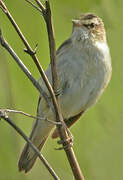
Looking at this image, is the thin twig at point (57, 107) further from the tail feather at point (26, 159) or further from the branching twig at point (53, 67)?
the tail feather at point (26, 159)

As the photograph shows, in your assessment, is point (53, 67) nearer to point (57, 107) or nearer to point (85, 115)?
point (57, 107)

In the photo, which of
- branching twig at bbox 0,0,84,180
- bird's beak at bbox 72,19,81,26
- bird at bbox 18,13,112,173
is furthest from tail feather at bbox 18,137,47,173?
bird's beak at bbox 72,19,81,26

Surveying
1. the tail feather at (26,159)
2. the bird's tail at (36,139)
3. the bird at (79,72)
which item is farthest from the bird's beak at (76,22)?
the tail feather at (26,159)

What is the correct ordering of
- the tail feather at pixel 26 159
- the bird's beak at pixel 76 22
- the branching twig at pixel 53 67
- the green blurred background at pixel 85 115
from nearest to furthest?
the branching twig at pixel 53 67
the green blurred background at pixel 85 115
the bird's beak at pixel 76 22
the tail feather at pixel 26 159

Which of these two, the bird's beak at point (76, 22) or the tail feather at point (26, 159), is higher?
the bird's beak at point (76, 22)

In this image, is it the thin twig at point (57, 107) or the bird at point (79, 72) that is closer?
the thin twig at point (57, 107)

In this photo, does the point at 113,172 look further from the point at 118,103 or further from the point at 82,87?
the point at 82,87

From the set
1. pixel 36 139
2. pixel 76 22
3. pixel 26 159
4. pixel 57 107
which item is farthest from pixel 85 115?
pixel 57 107

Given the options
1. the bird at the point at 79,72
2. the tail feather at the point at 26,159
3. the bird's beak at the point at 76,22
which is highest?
the bird's beak at the point at 76,22
